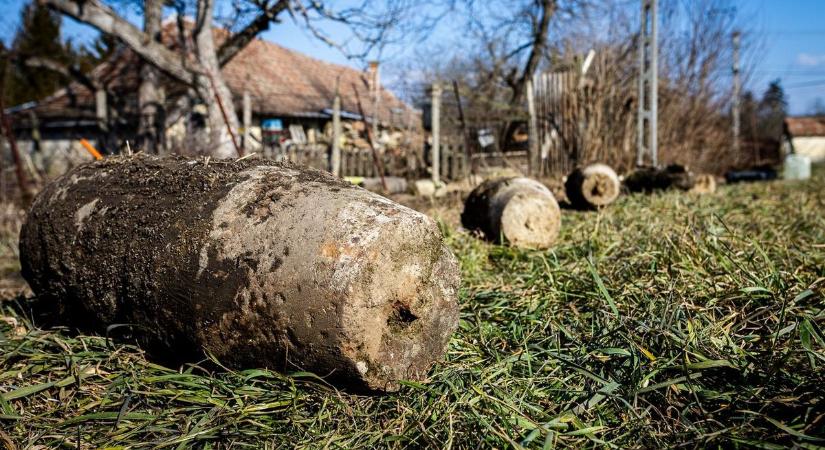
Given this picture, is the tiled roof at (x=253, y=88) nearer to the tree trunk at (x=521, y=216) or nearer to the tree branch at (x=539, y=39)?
the tree branch at (x=539, y=39)

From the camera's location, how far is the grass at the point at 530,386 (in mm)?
1649

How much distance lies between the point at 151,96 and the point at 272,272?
14545mm

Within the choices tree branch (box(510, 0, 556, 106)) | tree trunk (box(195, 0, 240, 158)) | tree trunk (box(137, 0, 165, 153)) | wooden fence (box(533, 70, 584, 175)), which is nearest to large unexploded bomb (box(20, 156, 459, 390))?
tree trunk (box(137, 0, 165, 153))

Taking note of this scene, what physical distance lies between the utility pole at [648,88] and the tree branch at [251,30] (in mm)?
7520

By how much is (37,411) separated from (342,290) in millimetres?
1229

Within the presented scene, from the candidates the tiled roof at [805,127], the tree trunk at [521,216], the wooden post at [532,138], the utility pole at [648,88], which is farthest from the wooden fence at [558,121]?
the tiled roof at [805,127]

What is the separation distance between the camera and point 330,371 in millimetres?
1884

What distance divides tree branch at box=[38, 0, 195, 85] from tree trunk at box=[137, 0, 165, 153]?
29 centimetres

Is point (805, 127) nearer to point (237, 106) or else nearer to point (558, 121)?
point (558, 121)

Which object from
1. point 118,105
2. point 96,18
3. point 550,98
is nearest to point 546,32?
point 550,98

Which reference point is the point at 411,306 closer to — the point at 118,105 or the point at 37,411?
the point at 37,411

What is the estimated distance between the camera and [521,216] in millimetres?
4293

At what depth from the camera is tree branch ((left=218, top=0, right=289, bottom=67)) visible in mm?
11672

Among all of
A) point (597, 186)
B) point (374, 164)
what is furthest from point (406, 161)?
point (597, 186)
